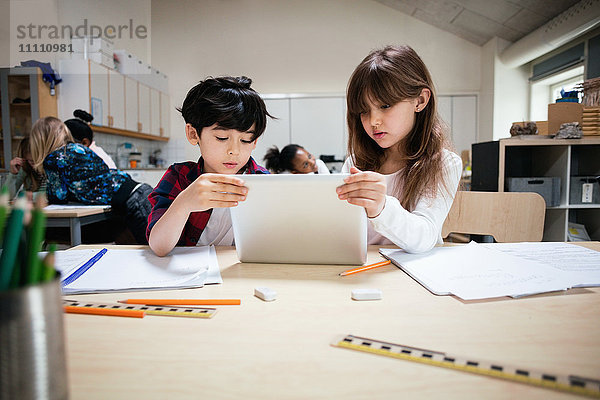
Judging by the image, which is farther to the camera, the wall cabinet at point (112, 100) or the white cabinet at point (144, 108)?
the white cabinet at point (144, 108)

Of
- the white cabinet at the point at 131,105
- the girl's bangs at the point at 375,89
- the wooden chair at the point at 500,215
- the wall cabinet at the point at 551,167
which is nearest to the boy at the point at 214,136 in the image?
the girl's bangs at the point at 375,89

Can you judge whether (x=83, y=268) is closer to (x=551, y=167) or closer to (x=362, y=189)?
(x=362, y=189)

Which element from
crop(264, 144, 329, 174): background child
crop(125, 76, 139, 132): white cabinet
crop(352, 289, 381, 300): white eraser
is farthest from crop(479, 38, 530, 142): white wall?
crop(352, 289, 381, 300): white eraser

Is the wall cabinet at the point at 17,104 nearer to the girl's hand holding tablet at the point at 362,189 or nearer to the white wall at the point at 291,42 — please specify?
the white wall at the point at 291,42

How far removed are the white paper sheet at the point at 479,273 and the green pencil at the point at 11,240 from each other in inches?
22.2

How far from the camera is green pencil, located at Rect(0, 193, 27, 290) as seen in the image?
274mm

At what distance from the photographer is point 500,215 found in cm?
144

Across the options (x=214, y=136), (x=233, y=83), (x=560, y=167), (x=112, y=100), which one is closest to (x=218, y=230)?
(x=214, y=136)

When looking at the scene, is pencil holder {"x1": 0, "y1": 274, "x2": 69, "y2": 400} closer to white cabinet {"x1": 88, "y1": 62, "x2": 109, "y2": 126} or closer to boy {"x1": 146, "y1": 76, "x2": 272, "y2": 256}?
boy {"x1": 146, "y1": 76, "x2": 272, "y2": 256}

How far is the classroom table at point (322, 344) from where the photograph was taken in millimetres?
374

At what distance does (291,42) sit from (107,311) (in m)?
5.47

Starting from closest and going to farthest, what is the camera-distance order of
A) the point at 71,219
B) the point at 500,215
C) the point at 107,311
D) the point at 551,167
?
the point at 107,311
the point at 500,215
the point at 71,219
the point at 551,167

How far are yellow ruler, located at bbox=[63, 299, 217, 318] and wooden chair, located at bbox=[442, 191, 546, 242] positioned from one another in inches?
45.7

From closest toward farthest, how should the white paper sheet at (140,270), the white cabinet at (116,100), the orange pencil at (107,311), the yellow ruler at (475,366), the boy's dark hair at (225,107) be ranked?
the yellow ruler at (475,366), the orange pencil at (107,311), the white paper sheet at (140,270), the boy's dark hair at (225,107), the white cabinet at (116,100)
